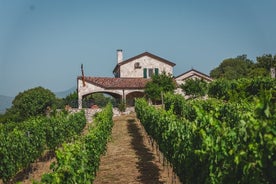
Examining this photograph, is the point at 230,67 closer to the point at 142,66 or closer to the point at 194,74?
the point at 194,74

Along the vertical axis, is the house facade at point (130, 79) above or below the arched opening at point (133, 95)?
above

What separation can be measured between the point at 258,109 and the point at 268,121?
17cm

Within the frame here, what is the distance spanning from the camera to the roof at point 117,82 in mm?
37588

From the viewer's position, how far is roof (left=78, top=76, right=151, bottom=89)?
37.6 metres

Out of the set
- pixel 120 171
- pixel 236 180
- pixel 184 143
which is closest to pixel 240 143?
pixel 236 180

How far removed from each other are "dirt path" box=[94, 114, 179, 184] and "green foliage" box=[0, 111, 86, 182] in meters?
2.62

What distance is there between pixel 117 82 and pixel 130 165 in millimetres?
26373

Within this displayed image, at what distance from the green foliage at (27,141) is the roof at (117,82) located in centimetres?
1757

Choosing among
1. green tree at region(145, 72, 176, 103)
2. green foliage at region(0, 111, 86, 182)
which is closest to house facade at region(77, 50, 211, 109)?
green tree at region(145, 72, 176, 103)

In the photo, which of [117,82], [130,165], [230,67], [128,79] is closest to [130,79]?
[128,79]

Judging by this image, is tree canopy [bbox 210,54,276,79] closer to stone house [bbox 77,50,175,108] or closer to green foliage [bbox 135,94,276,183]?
stone house [bbox 77,50,175,108]

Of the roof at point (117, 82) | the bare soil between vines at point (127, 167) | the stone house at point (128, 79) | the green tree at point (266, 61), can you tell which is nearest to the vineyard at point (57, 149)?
the bare soil between vines at point (127, 167)

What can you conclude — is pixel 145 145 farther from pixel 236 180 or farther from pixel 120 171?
pixel 236 180

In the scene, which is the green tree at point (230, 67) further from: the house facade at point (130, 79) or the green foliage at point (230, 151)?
the green foliage at point (230, 151)
